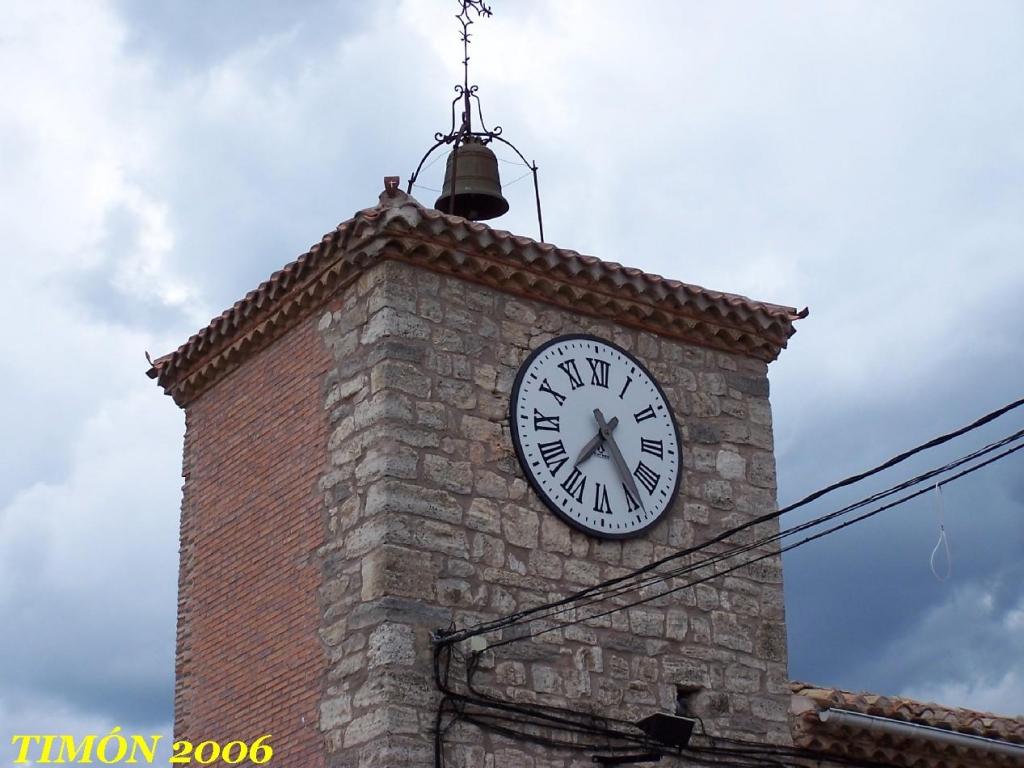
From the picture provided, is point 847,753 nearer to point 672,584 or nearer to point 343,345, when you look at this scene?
point 672,584

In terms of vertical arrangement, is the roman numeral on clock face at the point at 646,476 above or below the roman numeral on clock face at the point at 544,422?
below

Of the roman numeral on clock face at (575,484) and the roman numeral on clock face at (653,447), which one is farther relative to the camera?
the roman numeral on clock face at (653,447)

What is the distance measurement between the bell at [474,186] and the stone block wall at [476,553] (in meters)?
1.32

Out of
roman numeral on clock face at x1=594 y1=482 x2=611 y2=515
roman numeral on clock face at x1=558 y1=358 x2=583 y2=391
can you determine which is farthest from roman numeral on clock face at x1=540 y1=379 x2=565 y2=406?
roman numeral on clock face at x1=594 y1=482 x2=611 y2=515

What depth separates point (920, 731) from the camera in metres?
9.94

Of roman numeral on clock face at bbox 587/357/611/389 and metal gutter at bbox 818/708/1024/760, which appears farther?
roman numeral on clock face at bbox 587/357/611/389

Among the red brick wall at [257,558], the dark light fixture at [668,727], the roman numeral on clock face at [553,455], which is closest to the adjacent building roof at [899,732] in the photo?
the dark light fixture at [668,727]

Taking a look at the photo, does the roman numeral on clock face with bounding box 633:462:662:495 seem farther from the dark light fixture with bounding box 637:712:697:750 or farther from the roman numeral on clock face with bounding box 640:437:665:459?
the dark light fixture with bounding box 637:712:697:750

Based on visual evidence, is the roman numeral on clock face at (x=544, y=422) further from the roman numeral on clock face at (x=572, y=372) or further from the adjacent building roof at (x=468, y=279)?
the adjacent building roof at (x=468, y=279)

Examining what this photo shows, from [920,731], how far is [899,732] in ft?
0.46

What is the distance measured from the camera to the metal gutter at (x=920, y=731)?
9.76 metres

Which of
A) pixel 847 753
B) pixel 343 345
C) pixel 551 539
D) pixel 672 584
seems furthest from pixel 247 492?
pixel 847 753

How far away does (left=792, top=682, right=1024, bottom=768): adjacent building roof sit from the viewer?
981 cm

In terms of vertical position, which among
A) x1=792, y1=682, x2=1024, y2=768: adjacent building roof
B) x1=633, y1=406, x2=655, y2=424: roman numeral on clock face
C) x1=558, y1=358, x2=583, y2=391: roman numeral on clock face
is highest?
x1=558, y1=358, x2=583, y2=391: roman numeral on clock face
